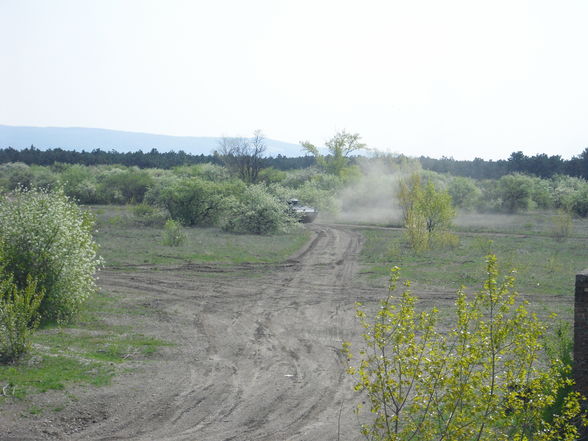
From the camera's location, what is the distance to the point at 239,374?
40.5ft

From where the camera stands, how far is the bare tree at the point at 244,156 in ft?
224

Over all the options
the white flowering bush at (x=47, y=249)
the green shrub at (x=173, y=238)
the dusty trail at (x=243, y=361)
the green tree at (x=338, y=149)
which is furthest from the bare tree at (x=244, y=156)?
the white flowering bush at (x=47, y=249)

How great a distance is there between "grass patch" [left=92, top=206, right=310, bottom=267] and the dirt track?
3976 millimetres

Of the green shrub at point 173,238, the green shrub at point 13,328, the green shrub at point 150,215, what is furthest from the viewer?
the green shrub at point 150,215

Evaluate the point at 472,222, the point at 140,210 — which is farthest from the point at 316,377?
the point at 472,222

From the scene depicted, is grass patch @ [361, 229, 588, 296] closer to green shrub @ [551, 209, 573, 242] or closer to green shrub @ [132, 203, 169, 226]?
green shrub @ [551, 209, 573, 242]

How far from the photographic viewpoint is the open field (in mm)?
9820

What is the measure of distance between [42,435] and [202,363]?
4350mm

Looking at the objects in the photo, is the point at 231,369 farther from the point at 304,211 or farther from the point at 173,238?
the point at 304,211

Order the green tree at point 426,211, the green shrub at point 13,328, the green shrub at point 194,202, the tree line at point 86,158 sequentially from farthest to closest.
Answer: the tree line at point 86,158, the green shrub at point 194,202, the green tree at point 426,211, the green shrub at point 13,328

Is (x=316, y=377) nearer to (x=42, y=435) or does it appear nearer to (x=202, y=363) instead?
(x=202, y=363)

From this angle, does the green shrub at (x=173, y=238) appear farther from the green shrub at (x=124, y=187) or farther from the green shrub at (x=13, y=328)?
the green shrub at (x=124, y=187)

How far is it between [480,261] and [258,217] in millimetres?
17102

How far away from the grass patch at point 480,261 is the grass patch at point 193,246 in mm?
4976
